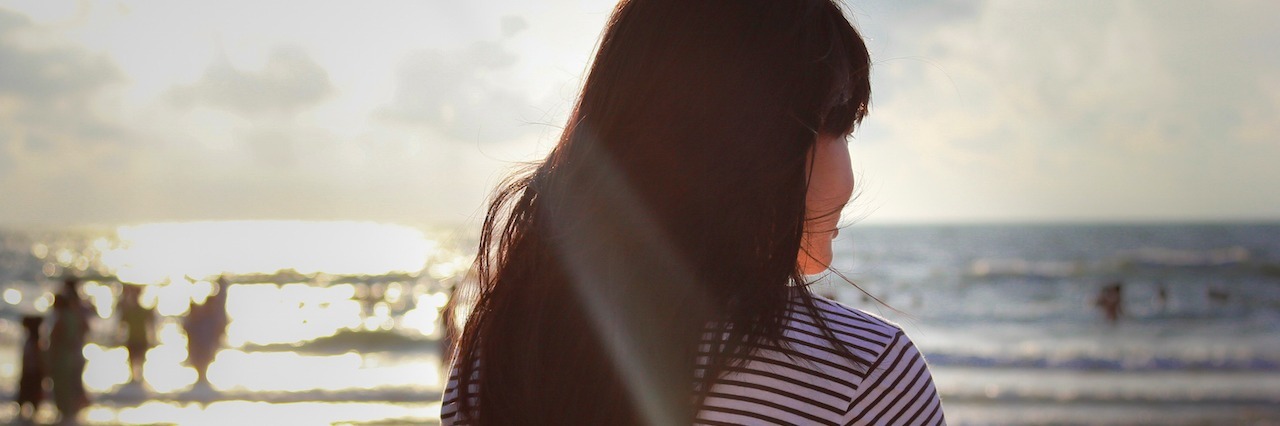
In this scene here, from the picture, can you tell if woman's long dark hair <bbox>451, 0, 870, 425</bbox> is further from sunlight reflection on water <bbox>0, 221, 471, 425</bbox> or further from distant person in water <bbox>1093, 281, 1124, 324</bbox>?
distant person in water <bbox>1093, 281, 1124, 324</bbox>

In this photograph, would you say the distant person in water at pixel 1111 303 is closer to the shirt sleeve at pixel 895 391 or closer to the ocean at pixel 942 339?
Result: the ocean at pixel 942 339

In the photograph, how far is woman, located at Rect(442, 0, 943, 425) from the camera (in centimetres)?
103

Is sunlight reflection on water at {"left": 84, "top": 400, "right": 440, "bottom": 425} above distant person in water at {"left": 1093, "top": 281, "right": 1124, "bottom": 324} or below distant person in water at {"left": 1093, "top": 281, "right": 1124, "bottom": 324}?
below

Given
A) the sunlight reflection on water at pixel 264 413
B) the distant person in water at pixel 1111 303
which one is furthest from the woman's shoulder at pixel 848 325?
the distant person in water at pixel 1111 303

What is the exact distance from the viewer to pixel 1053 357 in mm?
18500

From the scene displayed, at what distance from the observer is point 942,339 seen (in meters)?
24.5

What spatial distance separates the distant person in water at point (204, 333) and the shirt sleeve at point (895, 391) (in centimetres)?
1510

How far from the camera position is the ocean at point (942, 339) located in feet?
39.6

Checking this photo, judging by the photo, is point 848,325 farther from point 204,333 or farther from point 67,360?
point 204,333

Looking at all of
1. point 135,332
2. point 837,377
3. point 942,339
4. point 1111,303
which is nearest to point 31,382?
point 135,332

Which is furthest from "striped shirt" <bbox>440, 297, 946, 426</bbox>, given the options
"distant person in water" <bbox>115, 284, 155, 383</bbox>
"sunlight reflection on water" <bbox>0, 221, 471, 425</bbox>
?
"distant person in water" <bbox>115, 284, 155, 383</bbox>

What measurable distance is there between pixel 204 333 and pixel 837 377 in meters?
16.9

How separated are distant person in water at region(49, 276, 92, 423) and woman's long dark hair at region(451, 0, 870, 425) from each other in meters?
12.2

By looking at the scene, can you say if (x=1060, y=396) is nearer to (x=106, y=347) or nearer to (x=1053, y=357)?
(x=1053, y=357)
